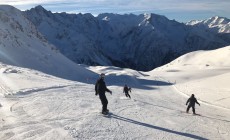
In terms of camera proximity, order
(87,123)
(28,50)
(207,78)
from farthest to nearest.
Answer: (28,50) → (207,78) → (87,123)

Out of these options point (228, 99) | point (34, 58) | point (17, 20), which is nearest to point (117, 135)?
point (228, 99)

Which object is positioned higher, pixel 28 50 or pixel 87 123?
pixel 28 50

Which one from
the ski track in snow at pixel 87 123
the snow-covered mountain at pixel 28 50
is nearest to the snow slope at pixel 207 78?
the ski track in snow at pixel 87 123

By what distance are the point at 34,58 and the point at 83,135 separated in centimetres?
6748

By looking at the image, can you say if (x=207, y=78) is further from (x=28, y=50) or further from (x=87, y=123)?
(x=87, y=123)

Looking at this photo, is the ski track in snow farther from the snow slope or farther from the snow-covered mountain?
the snow-covered mountain

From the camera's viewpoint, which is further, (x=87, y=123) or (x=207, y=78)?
(x=207, y=78)

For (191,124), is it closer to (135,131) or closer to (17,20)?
(135,131)

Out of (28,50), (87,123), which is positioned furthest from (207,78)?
(87,123)

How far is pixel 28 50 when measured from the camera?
83062 mm

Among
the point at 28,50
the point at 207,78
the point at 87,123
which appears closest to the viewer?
the point at 87,123

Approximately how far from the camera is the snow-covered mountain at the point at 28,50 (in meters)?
75.6

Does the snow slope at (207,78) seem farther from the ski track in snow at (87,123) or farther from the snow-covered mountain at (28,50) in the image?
the snow-covered mountain at (28,50)

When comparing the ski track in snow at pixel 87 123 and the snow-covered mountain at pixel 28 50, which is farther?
the snow-covered mountain at pixel 28 50
